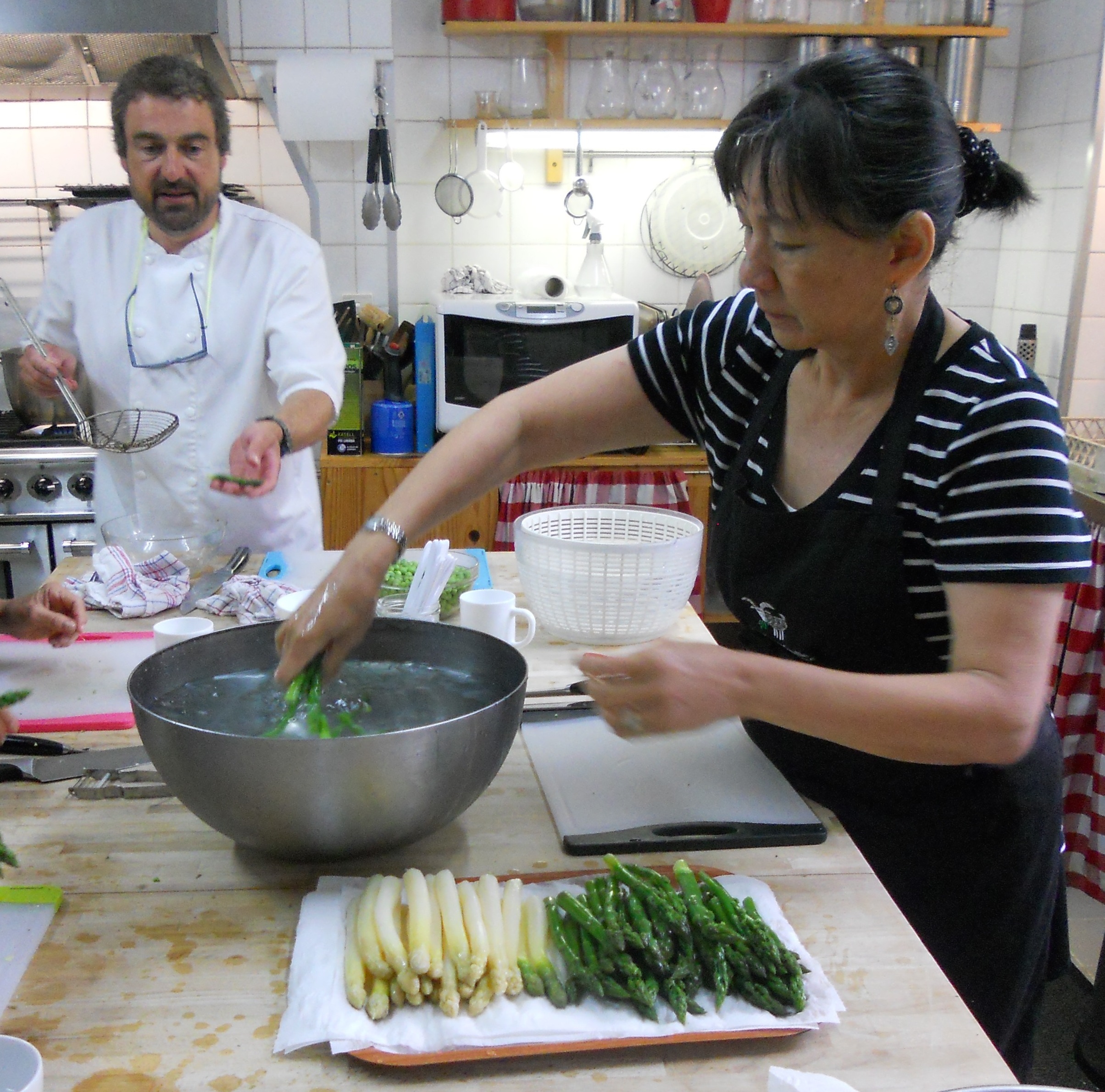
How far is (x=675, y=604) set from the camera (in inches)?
66.0

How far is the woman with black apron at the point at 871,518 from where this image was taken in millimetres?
1022

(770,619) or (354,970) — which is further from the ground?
(770,619)

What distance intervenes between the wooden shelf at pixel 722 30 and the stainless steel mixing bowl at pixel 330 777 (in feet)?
10.0

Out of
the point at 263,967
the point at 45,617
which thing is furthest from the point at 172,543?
the point at 263,967

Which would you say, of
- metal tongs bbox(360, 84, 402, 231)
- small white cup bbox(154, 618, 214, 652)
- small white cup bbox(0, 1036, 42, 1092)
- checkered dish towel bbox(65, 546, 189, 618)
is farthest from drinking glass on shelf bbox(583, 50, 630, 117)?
small white cup bbox(0, 1036, 42, 1092)

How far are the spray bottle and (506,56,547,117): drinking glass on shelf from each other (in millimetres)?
454

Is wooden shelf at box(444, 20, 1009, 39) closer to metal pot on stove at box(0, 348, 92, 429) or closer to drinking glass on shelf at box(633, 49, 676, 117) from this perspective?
drinking glass on shelf at box(633, 49, 676, 117)

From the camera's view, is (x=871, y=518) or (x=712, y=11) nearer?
(x=871, y=518)

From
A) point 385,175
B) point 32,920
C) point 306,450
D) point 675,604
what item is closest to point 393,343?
point 385,175

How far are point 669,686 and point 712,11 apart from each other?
3261mm

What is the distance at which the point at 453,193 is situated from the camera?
3.79 meters

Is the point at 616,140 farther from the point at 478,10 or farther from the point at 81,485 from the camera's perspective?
the point at 81,485

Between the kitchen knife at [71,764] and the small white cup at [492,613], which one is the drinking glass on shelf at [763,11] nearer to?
the small white cup at [492,613]

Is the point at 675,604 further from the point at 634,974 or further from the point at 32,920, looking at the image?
the point at 32,920
